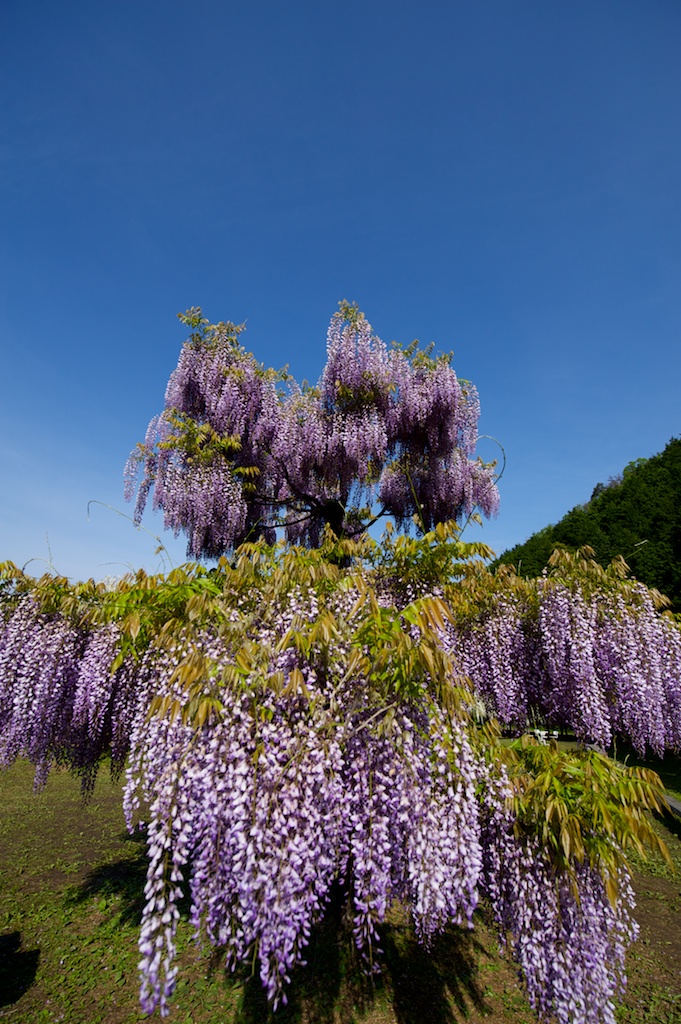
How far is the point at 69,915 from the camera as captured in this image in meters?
6.06

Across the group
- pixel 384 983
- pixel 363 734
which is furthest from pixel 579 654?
pixel 384 983

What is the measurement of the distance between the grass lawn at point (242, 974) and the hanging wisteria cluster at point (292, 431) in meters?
5.28

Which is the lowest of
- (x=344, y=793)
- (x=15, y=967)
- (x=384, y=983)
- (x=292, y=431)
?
(x=384, y=983)

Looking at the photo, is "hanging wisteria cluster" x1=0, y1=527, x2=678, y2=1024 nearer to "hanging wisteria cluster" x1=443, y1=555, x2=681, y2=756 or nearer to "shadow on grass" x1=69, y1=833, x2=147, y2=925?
"hanging wisteria cluster" x1=443, y1=555, x2=681, y2=756

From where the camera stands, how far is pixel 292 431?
916 cm

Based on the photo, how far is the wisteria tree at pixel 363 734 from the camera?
308 centimetres

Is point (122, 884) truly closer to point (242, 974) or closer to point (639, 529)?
point (242, 974)

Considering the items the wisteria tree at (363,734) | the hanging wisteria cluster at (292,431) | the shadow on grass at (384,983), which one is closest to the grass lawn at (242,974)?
the shadow on grass at (384,983)

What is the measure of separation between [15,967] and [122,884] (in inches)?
75.1

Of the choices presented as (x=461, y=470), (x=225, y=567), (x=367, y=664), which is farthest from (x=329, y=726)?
(x=461, y=470)

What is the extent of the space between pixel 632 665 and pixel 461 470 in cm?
511

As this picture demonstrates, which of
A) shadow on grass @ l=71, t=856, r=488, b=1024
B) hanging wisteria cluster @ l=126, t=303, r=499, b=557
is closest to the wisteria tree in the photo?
shadow on grass @ l=71, t=856, r=488, b=1024

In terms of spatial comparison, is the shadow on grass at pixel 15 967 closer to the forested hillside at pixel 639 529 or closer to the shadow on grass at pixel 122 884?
the shadow on grass at pixel 122 884

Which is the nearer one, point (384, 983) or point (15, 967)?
point (384, 983)
